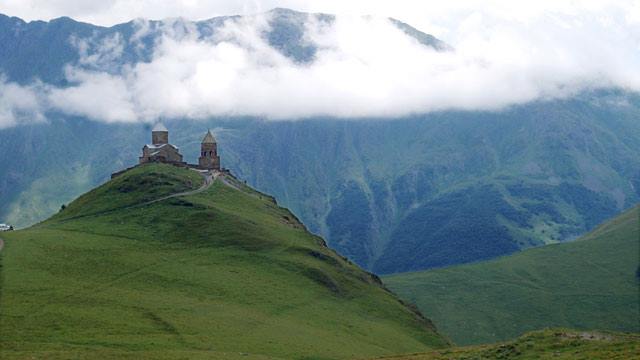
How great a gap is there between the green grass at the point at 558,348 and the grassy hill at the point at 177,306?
35329mm

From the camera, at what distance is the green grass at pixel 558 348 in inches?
3501

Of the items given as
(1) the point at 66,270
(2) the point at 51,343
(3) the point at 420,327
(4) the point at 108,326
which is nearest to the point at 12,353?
(2) the point at 51,343

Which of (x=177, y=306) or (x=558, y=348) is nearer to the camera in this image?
(x=558, y=348)

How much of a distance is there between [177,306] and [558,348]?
73.6m

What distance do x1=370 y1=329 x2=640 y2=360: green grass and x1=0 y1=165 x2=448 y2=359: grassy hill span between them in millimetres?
35329

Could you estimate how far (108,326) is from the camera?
132750mm

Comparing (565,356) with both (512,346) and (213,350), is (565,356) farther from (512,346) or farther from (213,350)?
(213,350)

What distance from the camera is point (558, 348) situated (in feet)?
311

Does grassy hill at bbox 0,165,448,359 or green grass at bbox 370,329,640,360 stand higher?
green grass at bbox 370,329,640,360

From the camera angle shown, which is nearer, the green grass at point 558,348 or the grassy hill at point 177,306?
the green grass at point 558,348

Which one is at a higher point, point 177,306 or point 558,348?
point 558,348

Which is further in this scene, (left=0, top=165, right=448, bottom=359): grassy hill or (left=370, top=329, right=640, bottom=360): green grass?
(left=0, top=165, right=448, bottom=359): grassy hill

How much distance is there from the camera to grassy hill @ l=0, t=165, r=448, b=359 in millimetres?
126875

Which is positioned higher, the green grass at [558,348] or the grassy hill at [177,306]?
the green grass at [558,348]
